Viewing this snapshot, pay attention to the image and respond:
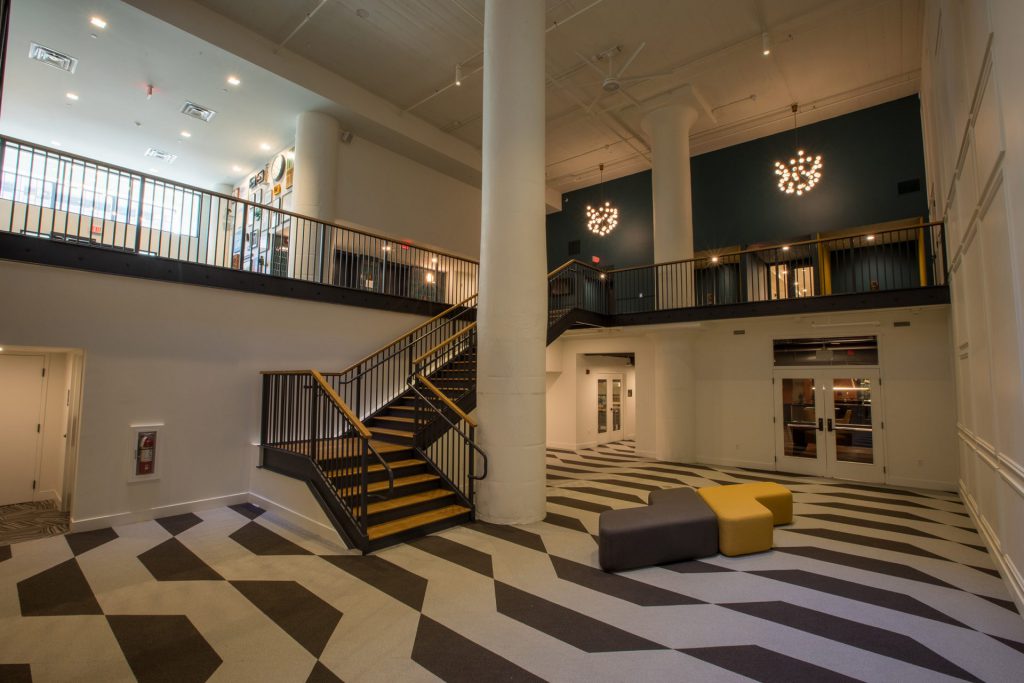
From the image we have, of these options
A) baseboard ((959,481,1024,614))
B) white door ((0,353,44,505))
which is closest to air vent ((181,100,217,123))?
white door ((0,353,44,505))

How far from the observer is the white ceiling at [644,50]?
9.13 m

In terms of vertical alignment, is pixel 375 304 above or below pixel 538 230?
below

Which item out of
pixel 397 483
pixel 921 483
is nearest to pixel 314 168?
pixel 397 483

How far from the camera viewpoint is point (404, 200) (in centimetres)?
1329

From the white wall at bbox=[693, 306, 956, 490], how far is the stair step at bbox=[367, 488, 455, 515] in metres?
7.24

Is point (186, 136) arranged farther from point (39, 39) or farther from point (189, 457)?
point (189, 457)

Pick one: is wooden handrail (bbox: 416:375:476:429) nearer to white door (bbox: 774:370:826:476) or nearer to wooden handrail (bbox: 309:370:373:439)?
wooden handrail (bbox: 309:370:373:439)

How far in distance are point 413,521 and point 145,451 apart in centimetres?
383

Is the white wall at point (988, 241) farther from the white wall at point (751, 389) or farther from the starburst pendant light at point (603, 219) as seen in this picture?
Answer: the starburst pendant light at point (603, 219)

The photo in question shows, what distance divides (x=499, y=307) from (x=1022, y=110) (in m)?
4.87

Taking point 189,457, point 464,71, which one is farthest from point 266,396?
point 464,71

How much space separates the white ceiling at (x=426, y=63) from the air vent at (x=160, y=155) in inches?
16.8

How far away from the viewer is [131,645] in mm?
3379

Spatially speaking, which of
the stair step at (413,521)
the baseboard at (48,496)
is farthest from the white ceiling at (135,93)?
the stair step at (413,521)
